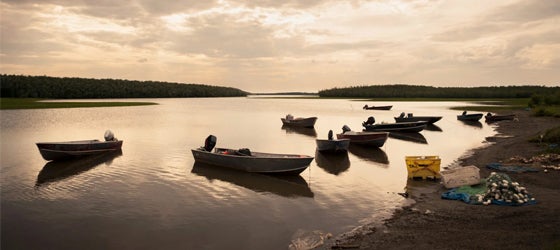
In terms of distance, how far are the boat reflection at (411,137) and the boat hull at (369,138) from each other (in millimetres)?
6275

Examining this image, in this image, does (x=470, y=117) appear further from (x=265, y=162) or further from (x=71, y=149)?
(x=71, y=149)

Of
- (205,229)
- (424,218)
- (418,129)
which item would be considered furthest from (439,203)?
(418,129)

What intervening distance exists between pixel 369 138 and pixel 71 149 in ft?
62.2

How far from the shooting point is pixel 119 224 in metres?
12.5

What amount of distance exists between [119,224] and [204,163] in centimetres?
996

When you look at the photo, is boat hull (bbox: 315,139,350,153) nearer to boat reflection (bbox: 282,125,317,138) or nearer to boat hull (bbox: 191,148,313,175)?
boat hull (bbox: 191,148,313,175)

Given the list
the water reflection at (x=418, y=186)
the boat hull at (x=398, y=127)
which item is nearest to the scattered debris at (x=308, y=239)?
the water reflection at (x=418, y=186)

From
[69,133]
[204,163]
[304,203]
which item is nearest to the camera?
[304,203]

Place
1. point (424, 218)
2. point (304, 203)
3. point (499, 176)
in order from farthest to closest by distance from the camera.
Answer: point (304, 203), point (499, 176), point (424, 218)

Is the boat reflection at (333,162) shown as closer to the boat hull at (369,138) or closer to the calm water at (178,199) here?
the calm water at (178,199)

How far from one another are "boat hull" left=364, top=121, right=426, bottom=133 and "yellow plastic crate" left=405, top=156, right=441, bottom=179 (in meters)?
19.3

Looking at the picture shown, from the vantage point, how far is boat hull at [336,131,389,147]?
95.4 feet

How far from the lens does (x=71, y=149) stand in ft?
77.4

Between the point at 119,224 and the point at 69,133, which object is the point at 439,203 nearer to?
the point at 119,224
